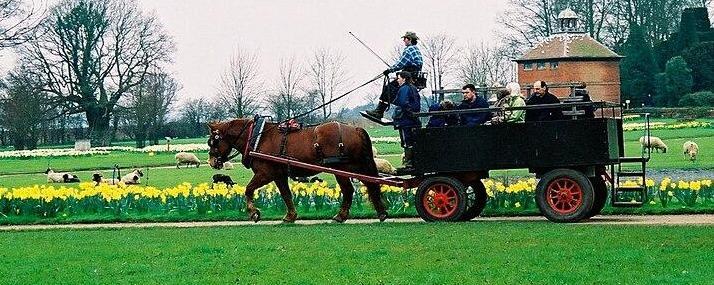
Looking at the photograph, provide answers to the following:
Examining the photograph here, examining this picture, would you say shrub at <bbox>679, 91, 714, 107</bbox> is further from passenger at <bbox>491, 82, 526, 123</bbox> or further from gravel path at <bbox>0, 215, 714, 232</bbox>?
passenger at <bbox>491, 82, 526, 123</bbox>

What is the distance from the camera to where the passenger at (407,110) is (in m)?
19.2

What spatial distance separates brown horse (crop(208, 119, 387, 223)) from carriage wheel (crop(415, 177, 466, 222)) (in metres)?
0.92

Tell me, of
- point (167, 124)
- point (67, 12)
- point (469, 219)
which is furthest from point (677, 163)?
point (167, 124)

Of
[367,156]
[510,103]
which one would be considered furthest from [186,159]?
[510,103]

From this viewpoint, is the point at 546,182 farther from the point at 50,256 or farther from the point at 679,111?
the point at 679,111

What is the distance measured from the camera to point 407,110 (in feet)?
63.1

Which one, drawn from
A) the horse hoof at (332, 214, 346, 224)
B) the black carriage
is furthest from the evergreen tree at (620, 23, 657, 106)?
the horse hoof at (332, 214, 346, 224)

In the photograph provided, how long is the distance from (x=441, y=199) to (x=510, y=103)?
177 centimetres

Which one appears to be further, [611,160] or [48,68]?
[48,68]

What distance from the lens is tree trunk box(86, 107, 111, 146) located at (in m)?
78.6

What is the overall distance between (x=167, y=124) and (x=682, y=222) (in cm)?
7331

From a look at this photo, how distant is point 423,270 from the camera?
11.7 meters

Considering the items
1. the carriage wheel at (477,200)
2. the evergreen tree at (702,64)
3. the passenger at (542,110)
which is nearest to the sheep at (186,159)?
the carriage wheel at (477,200)

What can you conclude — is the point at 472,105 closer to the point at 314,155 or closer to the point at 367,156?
the point at 367,156
